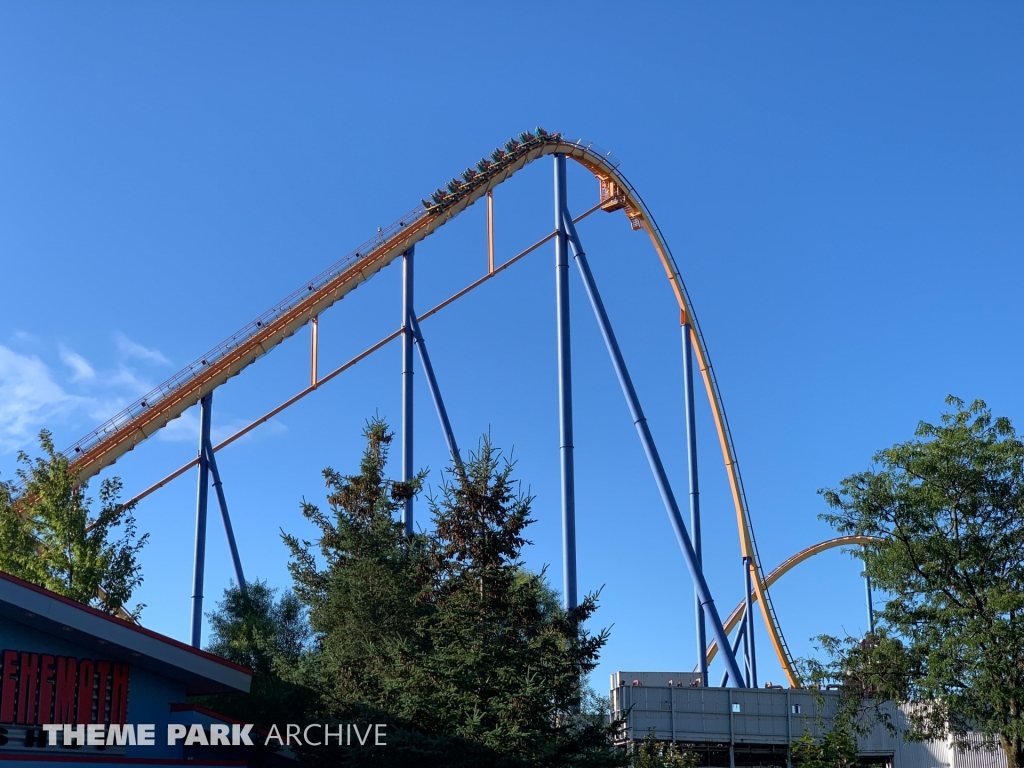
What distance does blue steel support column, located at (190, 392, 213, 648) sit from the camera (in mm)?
19375

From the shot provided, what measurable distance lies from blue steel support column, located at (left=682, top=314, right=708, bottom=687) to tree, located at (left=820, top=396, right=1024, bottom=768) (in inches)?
222

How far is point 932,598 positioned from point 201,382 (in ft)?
42.0

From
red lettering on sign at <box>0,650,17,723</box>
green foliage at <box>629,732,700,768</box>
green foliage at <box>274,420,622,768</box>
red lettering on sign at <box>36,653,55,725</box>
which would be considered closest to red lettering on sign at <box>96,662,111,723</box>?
red lettering on sign at <box>36,653,55,725</box>

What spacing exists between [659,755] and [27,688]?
30.9ft

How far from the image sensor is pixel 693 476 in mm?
23688

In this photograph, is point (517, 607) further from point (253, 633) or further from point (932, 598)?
point (253, 633)

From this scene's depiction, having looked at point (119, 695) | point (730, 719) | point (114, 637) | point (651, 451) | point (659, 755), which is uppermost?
point (651, 451)

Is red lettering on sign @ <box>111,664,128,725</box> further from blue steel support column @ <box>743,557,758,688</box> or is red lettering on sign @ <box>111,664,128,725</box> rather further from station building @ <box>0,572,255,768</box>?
blue steel support column @ <box>743,557,758,688</box>

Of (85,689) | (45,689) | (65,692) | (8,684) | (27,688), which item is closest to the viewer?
(8,684)

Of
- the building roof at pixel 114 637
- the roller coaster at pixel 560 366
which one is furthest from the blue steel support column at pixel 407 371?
the building roof at pixel 114 637

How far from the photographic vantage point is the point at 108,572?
16578mm

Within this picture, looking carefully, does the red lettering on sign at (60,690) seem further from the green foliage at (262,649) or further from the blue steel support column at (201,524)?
the blue steel support column at (201,524)

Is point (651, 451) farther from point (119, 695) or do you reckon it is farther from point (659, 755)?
point (119, 695)

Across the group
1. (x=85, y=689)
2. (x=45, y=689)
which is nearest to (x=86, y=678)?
(x=85, y=689)
